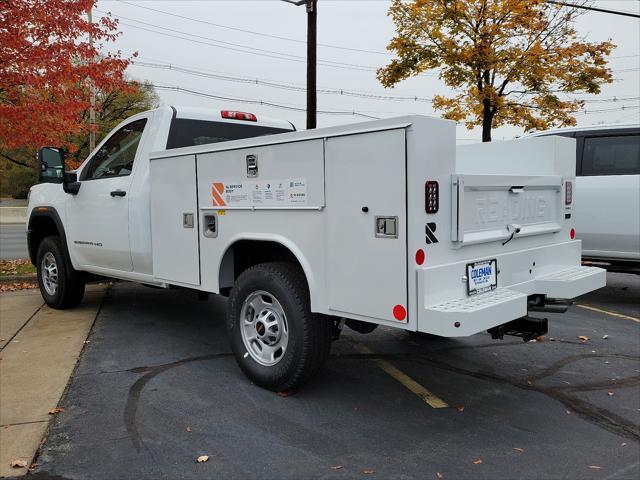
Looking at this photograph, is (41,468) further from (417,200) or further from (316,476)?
(417,200)

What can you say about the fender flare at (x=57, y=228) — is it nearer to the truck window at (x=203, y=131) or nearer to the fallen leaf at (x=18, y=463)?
the truck window at (x=203, y=131)

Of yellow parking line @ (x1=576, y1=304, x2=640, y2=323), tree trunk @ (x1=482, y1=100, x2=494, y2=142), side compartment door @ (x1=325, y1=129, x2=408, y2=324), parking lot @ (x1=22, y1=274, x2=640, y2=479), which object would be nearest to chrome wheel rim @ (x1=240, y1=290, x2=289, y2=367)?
parking lot @ (x1=22, y1=274, x2=640, y2=479)

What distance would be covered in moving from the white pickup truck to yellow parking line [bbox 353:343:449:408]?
1.63 ft

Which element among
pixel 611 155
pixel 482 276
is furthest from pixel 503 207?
pixel 611 155

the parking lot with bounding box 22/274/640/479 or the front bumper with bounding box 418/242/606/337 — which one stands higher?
the front bumper with bounding box 418/242/606/337

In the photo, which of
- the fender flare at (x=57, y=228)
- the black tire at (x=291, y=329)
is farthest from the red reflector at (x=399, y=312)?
the fender flare at (x=57, y=228)

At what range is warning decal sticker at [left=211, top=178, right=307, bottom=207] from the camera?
3971mm

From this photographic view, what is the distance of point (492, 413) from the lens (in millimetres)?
3998

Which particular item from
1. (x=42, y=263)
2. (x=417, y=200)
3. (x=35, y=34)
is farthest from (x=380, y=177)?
(x=35, y=34)

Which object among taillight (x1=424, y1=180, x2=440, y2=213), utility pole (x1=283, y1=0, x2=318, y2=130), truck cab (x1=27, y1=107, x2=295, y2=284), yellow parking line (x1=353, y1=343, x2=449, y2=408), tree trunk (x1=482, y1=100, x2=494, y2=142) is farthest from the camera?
tree trunk (x1=482, y1=100, x2=494, y2=142)

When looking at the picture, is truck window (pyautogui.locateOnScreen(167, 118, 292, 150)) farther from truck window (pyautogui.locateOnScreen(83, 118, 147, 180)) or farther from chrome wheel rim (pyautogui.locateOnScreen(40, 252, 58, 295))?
chrome wheel rim (pyautogui.locateOnScreen(40, 252, 58, 295))

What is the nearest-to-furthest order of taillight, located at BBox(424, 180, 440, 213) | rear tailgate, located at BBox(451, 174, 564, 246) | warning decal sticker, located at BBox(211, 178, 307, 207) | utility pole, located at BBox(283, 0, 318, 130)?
taillight, located at BBox(424, 180, 440, 213)
rear tailgate, located at BBox(451, 174, 564, 246)
warning decal sticker, located at BBox(211, 178, 307, 207)
utility pole, located at BBox(283, 0, 318, 130)

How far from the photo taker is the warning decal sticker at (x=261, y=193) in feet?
13.0

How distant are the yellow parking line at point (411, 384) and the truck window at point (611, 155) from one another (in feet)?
14.7
